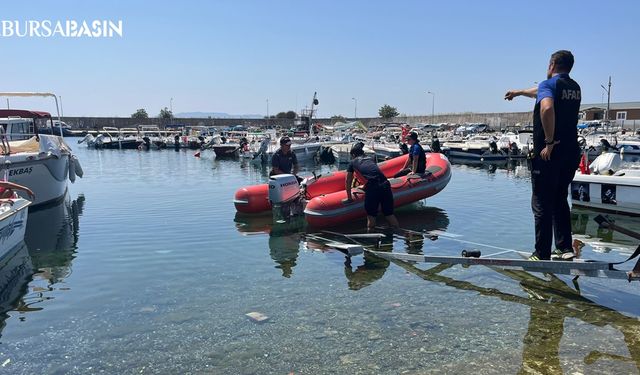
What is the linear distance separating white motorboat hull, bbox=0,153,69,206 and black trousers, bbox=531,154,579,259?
1180cm

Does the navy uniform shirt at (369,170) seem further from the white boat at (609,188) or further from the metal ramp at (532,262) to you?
the white boat at (609,188)

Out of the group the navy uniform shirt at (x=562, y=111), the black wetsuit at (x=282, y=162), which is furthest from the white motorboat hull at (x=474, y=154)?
the navy uniform shirt at (x=562, y=111)

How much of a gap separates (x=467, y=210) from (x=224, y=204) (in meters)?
6.78

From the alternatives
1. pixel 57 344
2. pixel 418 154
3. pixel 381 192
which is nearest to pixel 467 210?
pixel 418 154

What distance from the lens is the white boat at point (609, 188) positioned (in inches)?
445

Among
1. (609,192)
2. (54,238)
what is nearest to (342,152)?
(609,192)

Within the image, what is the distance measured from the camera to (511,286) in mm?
6234

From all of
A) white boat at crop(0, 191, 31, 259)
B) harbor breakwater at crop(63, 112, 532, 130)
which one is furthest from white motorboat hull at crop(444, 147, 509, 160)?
harbor breakwater at crop(63, 112, 532, 130)

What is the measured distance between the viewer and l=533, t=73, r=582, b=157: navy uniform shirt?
16.1 feet

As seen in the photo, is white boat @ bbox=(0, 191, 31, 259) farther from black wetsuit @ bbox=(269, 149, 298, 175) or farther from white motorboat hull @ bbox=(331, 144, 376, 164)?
white motorboat hull @ bbox=(331, 144, 376, 164)

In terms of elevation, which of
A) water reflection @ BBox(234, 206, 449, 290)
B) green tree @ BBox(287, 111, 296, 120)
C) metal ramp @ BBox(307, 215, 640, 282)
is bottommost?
water reflection @ BBox(234, 206, 449, 290)

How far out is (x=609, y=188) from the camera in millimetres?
11789

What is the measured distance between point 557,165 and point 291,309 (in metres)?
3.27

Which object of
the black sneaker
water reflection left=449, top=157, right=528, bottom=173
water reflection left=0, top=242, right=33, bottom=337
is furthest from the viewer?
water reflection left=449, top=157, right=528, bottom=173
